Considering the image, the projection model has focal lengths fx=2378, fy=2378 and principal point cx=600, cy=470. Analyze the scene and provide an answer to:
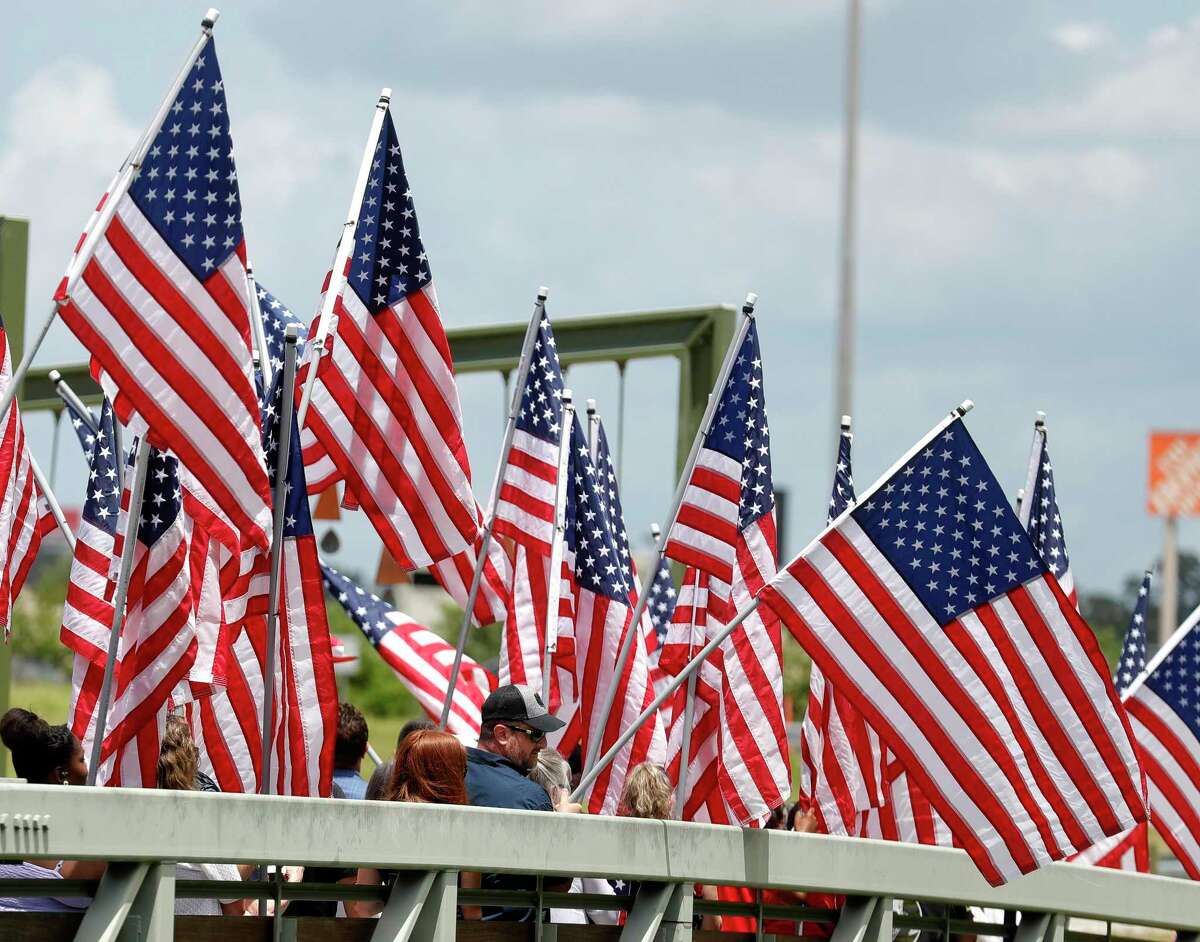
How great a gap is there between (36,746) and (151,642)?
1.46m

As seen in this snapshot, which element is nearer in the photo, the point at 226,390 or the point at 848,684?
the point at 226,390

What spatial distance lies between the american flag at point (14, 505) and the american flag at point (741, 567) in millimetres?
3489

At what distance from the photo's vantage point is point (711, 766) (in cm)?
1240

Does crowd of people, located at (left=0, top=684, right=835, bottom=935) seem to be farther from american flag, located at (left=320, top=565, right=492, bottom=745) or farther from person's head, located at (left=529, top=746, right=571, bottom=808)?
american flag, located at (left=320, top=565, right=492, bottom=745)

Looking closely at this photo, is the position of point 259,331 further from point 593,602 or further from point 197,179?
point 197,179

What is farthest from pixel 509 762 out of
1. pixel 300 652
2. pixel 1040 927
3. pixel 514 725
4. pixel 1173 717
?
pixel 1173 717

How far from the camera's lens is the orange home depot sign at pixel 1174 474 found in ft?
274

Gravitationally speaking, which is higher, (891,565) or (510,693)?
(891,565)

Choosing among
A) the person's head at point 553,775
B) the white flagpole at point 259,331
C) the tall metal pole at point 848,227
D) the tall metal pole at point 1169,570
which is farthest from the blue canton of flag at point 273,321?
the tall metal pole at point 1169,570

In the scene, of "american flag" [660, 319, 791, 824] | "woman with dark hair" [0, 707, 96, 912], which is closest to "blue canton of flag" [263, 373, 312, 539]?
"woman with dark hair" [0, 707, 96, 912]

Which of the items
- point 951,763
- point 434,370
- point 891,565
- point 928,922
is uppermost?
point 434,370

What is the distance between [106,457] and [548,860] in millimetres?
4323

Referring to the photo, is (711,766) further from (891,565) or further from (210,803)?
(210,803)

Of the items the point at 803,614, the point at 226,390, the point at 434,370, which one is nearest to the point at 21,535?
Result: the point at 434,370
